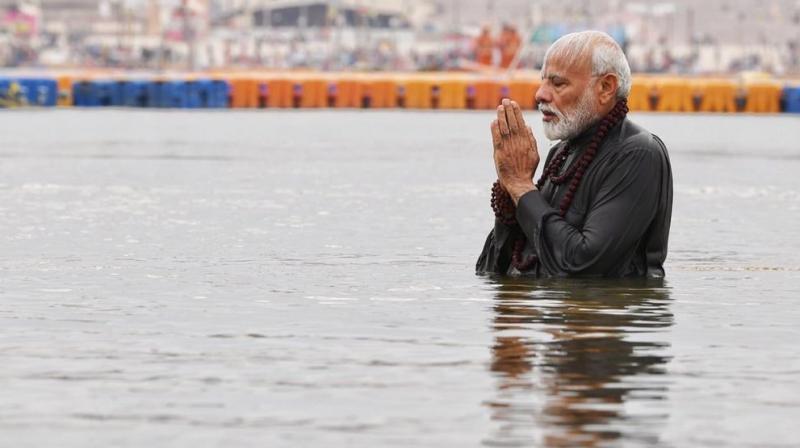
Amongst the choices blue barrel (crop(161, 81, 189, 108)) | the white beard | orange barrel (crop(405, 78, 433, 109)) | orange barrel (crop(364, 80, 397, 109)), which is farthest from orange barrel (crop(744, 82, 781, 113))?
the white beard

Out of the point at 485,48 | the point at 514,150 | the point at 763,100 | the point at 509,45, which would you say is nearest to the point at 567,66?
the point at 514,150

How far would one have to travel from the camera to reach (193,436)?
7336 mm

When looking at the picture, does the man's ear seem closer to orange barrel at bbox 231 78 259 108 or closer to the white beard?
the white beard

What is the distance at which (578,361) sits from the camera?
9.14 m

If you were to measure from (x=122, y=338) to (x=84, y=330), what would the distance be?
0.41 metres

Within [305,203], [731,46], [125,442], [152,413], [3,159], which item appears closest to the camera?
[125,442]

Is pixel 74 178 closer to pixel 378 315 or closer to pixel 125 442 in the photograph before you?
pixel 378 315

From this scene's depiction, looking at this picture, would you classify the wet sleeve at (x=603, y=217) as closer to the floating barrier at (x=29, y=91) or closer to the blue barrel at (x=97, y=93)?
the floating barrier at (x=29, y=91)

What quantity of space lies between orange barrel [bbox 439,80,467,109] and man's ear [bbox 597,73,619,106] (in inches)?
2493

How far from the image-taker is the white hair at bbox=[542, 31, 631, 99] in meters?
10.8

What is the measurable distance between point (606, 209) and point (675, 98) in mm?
62737

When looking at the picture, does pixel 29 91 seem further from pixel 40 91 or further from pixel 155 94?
pixel 155 94

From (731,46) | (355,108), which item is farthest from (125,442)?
(731,46)

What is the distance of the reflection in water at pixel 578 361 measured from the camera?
296 inches
